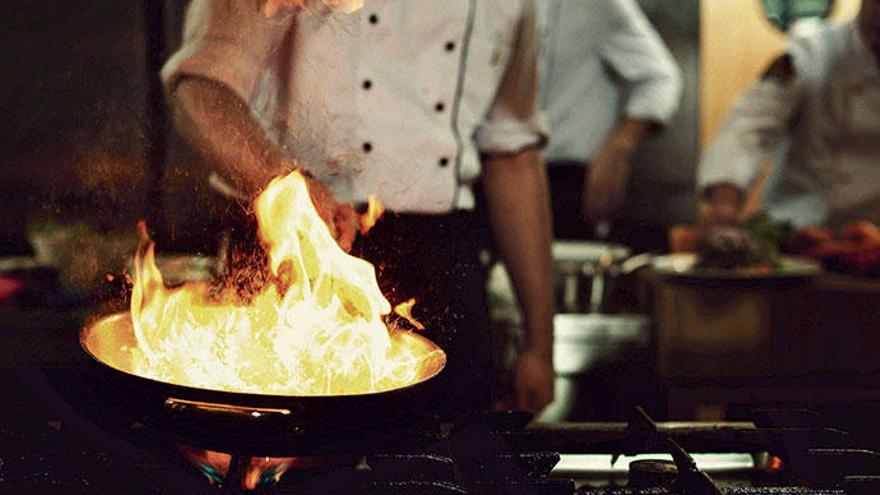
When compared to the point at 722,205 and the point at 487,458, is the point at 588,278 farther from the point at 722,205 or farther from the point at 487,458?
the point at 487,458

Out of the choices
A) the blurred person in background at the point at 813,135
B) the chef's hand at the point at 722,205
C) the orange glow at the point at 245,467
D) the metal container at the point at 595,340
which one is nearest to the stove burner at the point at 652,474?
the orange glow at the point at 245,467

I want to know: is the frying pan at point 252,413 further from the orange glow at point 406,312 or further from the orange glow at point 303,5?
the orange glow at point 303,5

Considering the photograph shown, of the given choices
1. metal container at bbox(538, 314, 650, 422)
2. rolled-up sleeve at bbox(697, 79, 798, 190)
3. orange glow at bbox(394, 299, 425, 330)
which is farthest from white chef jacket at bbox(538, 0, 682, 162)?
orange glow at bbox(394, 299, 425, 330)

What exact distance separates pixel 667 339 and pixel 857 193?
1.46 meters

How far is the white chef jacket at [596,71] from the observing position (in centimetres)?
403

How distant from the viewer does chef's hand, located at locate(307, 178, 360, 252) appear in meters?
1.29

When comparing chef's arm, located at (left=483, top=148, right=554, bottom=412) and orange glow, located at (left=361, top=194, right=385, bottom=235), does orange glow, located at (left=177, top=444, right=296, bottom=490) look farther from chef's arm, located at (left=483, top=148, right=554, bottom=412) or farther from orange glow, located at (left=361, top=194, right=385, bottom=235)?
chef's arm, located at (left=483, top=148, right=554, bottom=412)

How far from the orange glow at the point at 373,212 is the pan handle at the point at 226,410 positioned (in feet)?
2.09

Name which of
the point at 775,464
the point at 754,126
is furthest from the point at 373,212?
the point at 754,126

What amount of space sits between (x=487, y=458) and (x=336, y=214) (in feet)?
1.64

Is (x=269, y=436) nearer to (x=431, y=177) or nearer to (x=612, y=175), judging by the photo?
(x=431, y=177)

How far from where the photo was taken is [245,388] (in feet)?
Answer: 3.47

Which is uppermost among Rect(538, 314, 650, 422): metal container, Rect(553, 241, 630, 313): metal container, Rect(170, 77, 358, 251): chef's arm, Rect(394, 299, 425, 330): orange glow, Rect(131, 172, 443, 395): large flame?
Rect(170, 77, 358, 251): chef's arm

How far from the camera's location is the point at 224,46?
4.36ft
